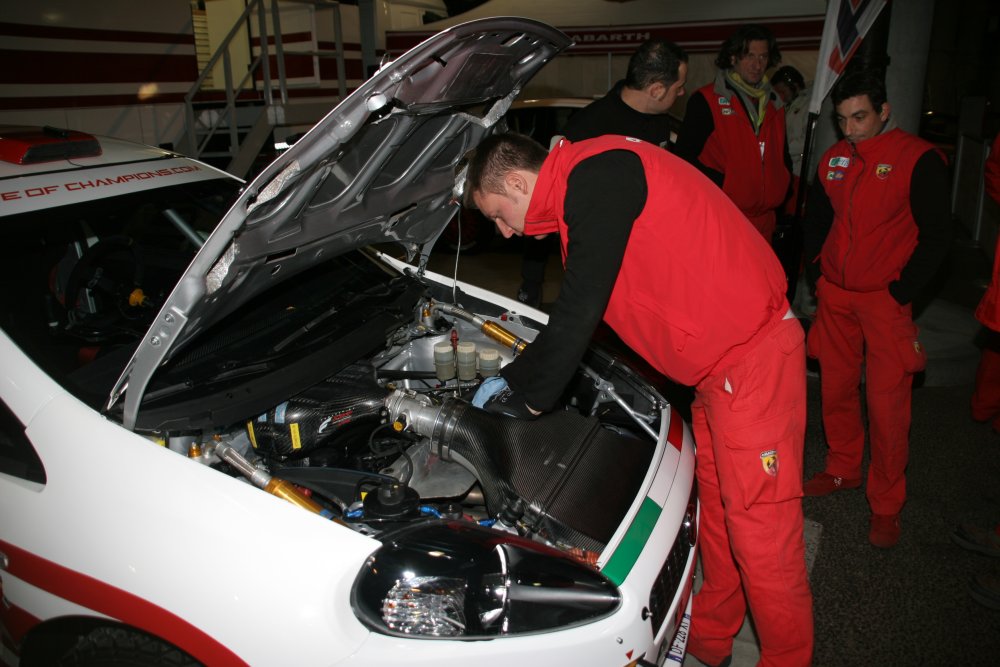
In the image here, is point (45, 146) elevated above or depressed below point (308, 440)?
above

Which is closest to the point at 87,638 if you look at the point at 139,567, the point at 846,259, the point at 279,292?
the point at 139,567

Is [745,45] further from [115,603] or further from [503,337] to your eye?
[115,603]

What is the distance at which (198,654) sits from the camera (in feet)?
4.90

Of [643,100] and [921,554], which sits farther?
[643,100]

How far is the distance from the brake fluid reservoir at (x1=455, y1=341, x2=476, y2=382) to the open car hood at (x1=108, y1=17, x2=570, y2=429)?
495mm

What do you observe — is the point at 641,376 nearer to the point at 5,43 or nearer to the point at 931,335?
the point at 931,335

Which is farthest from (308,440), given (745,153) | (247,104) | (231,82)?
(247,104)

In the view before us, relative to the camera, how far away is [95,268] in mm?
2584

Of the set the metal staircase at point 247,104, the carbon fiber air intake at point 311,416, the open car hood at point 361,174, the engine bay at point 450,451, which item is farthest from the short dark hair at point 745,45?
the metal staircase at point 247,104

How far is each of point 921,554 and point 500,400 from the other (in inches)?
76.2

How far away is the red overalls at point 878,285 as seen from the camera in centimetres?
271

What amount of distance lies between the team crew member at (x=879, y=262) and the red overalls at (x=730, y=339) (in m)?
1.05

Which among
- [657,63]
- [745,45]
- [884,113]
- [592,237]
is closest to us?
[592,237]

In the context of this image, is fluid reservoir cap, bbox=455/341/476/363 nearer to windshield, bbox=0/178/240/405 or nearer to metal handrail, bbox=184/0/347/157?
windshield, bbox=0/178/240/405
